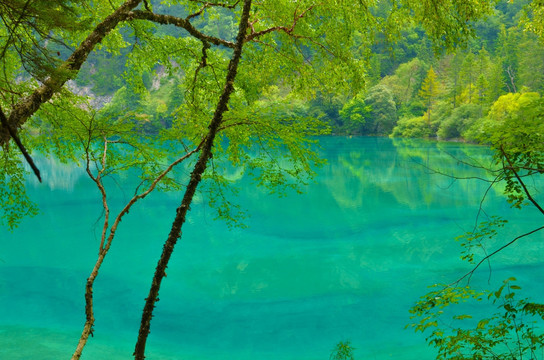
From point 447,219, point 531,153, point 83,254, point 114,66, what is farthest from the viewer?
point 114,66

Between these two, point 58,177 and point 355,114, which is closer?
point 58,177

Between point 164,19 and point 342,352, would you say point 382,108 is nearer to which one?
point 342,352

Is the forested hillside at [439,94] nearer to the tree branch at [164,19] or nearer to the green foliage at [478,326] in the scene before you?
the tree branch at [164,19]

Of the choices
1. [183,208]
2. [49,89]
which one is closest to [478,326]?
[183,208]

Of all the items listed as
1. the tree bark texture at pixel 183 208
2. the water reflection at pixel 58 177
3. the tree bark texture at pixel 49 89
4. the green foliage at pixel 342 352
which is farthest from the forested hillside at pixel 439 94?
the tree bark texture at pixel 183 208

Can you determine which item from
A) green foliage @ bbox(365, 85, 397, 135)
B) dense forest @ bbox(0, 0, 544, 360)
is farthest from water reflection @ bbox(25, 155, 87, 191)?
green foliage @ bbox(365, 85, 397, 135)

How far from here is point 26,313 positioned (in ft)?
32.2

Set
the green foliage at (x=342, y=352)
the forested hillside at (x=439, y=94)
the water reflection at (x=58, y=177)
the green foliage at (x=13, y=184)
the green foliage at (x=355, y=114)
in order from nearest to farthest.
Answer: the green foliage at (x=13, y=184) < the green foliage at (x=342, y=352) < the water reflection at (x=58, y=177) < the forested hillside at (x=439, y=94) < the green foliage at (x=355, y=114)

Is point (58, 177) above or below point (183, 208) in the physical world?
above

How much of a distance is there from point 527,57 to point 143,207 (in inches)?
1650

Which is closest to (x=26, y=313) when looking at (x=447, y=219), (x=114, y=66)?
(x=447, y=219)

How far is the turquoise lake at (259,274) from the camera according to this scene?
8547mm

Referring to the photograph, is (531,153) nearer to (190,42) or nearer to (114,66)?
(190,42)

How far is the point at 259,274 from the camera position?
38.5 ft
